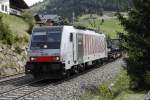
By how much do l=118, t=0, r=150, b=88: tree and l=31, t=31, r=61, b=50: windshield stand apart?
6.47 metres

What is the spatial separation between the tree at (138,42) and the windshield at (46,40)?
255 inches

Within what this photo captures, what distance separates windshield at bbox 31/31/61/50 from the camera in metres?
24.3

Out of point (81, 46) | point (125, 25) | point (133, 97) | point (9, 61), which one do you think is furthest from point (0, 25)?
point (133, 97)

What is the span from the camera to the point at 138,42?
58.9 feet

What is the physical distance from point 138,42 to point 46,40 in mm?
7753

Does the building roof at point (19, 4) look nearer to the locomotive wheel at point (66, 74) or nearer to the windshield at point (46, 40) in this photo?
the locomotive wheel at point (66, 74)

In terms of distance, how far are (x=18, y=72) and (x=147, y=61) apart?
15.7 m

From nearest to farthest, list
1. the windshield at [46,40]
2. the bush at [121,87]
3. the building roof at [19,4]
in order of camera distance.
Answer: the bush at [121,87] < the windshield at [46,40] < the building roof at [19,4]

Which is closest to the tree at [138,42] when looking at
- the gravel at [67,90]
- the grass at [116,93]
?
the grass at [116,93]

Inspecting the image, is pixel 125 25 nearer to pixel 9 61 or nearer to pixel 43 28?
pixel 43 28

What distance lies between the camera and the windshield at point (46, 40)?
24.3 metres

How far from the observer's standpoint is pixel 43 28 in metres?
25.0

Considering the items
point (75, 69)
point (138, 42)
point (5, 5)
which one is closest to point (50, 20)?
point (5, 5)

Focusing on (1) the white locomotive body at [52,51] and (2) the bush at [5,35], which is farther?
(2) the bush at [5,35]
